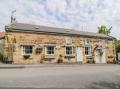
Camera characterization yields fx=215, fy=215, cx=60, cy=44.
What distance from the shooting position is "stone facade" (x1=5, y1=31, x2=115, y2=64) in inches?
1018

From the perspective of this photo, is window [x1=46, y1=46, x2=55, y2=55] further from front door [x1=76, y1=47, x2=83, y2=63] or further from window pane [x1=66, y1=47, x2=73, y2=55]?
front door [x1=76, y1=47, x2=83, y2=63]

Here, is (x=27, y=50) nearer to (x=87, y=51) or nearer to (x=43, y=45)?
(x=43, y=45)

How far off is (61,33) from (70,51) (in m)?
2.93

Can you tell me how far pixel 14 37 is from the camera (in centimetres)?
2598

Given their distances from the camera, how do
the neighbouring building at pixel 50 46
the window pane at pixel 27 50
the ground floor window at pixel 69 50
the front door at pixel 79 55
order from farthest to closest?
the front door at pixel 79 55 → the ground floor window at pixel 69 50 → the window pane at pixel 27 50 → the neighbouring building at pixel 50 46

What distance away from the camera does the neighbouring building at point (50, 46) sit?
2598 centimetres

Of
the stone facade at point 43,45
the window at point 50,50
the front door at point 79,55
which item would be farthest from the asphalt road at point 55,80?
the front door at point 79,55

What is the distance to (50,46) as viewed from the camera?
28594 mm

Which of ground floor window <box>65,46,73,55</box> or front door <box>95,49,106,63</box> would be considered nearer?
ground floor window <box>65,46,73,55</box>

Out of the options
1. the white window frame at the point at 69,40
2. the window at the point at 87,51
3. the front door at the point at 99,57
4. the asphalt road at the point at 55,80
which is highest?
the white window frame at the point at 69,40

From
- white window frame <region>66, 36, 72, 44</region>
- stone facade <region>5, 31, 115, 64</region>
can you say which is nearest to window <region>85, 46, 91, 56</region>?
stone facade <region>5, 31, 115, 64</region>

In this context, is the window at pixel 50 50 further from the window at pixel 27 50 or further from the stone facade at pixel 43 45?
the window at pixel 27 50

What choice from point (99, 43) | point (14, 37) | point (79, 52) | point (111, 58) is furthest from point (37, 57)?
point (111, 58)

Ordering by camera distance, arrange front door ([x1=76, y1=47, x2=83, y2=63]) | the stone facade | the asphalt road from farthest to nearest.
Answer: front door ([x1=76, y1=47, x2=83, y2=63]) → the stone facade → the asphalt road
